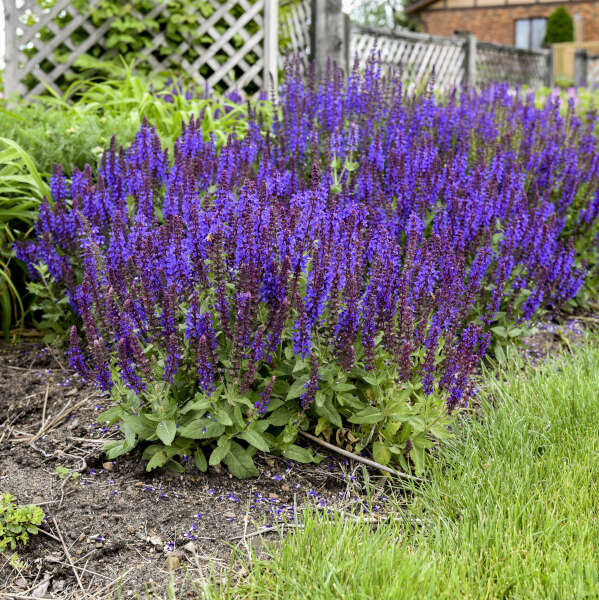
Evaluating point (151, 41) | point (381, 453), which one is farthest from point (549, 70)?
point (381, 453)

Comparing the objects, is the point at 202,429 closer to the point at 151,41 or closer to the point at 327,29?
the point at 151,41

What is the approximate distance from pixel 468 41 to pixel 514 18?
1838cm

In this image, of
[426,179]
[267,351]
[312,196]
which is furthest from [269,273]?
[426,179]

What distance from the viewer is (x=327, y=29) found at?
8820 millimetres

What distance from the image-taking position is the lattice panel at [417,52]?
458 inches

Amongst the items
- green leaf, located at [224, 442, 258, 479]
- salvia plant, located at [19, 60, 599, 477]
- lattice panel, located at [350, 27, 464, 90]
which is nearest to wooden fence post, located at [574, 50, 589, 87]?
lattice panel, located at [350, 27, 464, 90]

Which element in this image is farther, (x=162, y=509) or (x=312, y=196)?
(x=312, y=196)

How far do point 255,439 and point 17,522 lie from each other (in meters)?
0.86

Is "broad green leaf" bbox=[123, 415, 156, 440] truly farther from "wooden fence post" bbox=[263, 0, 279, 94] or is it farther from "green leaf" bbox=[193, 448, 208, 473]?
"wooden fence post" bbox=[263, 0, 279, 94]

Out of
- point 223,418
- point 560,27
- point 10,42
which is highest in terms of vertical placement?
point 560,27

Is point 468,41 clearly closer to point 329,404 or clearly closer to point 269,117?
point 269,117

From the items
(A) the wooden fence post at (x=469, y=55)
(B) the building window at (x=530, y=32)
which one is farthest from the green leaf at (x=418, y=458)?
(B) the building window at (x=530, y=32)

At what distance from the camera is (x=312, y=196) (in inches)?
119

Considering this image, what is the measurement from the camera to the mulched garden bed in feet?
7.48
